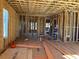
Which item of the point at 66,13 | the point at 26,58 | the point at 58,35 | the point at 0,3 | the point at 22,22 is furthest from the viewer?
the point at 22,22

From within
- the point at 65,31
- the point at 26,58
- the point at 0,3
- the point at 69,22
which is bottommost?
the point at 26,58

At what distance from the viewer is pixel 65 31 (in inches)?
480

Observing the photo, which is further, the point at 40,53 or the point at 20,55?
the point at 40,53

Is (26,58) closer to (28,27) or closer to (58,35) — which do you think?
(58,35)

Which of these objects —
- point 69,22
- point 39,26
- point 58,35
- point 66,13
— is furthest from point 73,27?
point 39,26

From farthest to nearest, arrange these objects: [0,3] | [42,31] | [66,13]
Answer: [42,31], [66,13], [0,3]

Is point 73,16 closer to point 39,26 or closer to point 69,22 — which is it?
point 69,22

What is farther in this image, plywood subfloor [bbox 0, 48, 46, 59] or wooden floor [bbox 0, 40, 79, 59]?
wooden floor [bbox 0, 40, 79, 59]

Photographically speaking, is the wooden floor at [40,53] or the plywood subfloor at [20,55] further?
the wooden floor at [40,53]

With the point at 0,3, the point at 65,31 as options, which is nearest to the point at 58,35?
the point at 65,31

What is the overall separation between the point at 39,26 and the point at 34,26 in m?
0.81

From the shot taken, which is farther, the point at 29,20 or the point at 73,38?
the point at 29,20

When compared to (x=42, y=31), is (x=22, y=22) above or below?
above

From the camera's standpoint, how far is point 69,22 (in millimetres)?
12289
